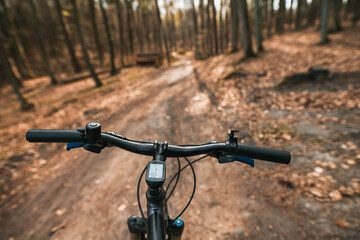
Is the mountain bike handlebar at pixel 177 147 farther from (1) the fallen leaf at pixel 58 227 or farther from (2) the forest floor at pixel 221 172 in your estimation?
(1) the fallen leaf at pixel 58 227

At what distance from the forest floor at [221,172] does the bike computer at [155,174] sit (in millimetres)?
2355

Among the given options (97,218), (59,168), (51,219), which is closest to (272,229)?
(97,218)

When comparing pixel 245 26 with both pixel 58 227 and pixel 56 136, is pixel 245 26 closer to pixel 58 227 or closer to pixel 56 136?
pixel 56 136

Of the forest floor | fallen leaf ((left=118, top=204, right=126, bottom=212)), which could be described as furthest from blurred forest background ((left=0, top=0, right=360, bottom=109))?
fallen leaf ((left=118, top=204, right=126, bottom=212))

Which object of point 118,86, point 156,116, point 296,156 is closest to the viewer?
point 296,156

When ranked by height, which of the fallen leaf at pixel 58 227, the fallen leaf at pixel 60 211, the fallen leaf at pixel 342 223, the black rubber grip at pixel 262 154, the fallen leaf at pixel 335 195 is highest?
the black rubber grip at pixel 262 154

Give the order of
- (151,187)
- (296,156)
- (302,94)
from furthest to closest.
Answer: (302,94) < (296,156) < (151,187)

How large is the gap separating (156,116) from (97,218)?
4.67m

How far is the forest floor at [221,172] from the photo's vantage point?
3047 millimetres

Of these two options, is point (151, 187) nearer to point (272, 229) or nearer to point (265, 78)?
point (272, 229)

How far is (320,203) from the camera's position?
3104 millimetres

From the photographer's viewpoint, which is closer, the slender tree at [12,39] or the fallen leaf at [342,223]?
the fallen leaf at [342,223]

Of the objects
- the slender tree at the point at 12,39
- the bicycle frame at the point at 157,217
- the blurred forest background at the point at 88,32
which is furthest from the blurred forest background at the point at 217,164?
the slender tree at the point at 12,39

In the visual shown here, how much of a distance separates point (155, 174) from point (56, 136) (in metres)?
0.96
